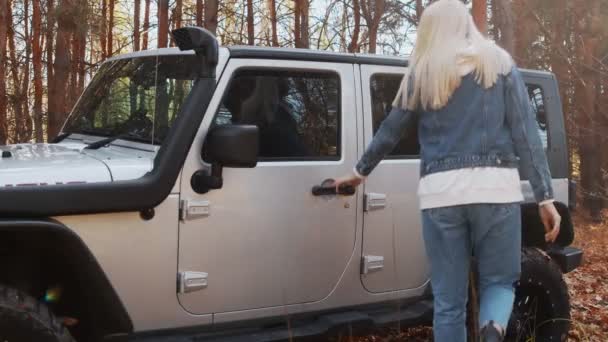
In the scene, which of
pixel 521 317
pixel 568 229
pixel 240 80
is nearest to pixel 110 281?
pixel 240 80

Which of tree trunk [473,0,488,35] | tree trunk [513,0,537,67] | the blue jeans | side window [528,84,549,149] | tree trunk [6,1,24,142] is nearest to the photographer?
the blue jeans

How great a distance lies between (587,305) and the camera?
20.0ft

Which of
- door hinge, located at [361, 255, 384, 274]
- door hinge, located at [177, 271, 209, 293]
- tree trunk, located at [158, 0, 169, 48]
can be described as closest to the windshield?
door hinge, located at [177, 271, 209, 293]

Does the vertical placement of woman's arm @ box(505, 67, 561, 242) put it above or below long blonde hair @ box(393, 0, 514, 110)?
below

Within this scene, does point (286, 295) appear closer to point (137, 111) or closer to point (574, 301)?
point (137, 111)

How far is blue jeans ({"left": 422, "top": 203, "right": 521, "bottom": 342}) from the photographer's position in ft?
9.22

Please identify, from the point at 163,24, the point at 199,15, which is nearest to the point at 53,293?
the point at 163,24

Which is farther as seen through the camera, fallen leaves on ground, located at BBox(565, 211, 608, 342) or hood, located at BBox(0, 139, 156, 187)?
fallen leaves on ground, located at BBox(565, 211, 608, 342)

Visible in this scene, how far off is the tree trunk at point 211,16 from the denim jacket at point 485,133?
831 centimetres

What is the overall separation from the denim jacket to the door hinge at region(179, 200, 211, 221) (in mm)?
983

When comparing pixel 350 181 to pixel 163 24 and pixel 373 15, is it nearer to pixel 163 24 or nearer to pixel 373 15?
pixel 163 24

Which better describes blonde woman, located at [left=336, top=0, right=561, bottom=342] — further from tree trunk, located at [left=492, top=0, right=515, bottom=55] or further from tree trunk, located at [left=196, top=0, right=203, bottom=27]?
tree trunk, located at [left=196, top=0, right=203, bottom=27]

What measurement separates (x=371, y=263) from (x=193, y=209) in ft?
3.60

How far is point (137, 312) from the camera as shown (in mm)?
2982
